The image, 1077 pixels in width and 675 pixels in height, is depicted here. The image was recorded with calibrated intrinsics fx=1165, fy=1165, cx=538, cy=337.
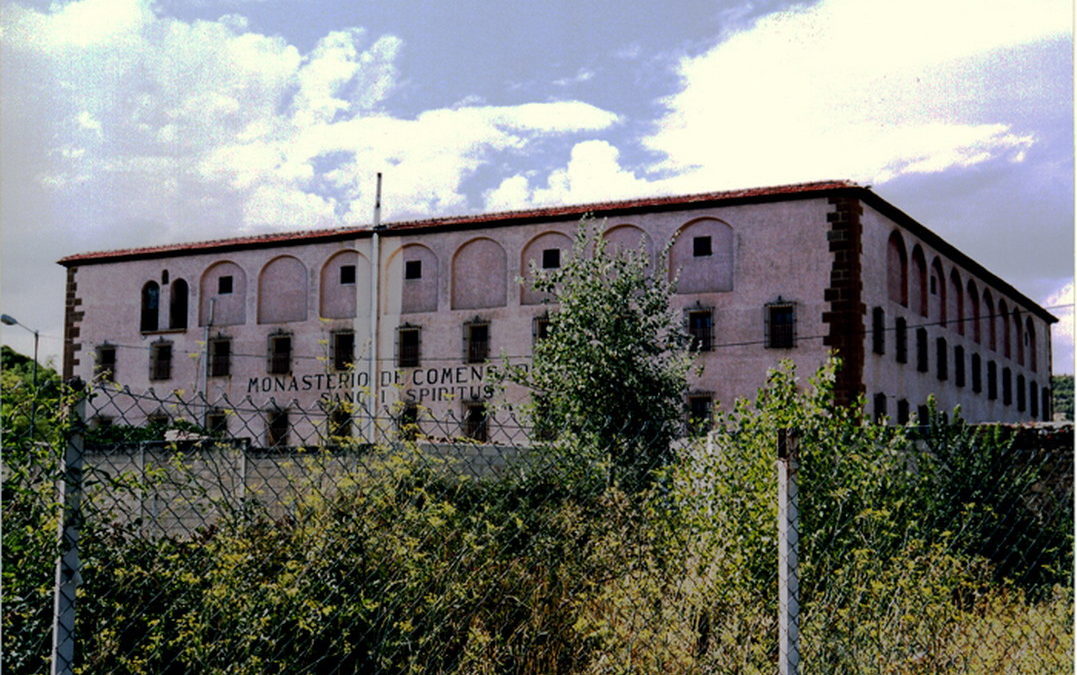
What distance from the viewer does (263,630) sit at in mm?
5293

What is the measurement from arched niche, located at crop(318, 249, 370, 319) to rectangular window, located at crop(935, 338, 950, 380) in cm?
1616

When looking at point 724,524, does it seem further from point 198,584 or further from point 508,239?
point 508,239

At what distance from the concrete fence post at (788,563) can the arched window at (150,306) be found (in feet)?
106

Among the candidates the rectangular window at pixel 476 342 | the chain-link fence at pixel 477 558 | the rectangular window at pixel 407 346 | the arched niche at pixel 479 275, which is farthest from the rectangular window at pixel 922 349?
the chain-link fence at pixel 477 558

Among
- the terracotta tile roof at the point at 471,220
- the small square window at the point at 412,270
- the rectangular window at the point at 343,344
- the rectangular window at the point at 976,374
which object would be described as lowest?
the rectangular window at the point at 976,374

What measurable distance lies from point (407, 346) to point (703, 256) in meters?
8.67

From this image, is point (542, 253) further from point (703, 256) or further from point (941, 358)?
point (941, 358)

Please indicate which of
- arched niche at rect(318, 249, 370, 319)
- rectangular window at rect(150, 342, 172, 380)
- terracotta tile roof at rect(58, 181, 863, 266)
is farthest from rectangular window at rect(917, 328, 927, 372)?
rectangular window at rect(150, 342, 172, 380)

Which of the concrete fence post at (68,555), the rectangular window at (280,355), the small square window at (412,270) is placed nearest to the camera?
the concrete fence post at (68,555)

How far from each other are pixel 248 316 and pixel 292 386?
2.69m

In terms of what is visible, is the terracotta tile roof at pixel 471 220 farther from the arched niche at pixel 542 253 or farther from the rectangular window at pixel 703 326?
the rectangular window at pixel 703 326

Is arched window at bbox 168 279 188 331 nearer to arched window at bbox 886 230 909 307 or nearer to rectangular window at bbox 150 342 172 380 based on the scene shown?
rectangular window at bbox 150 342 172 380

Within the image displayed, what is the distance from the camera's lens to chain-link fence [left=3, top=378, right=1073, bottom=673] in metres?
4.69

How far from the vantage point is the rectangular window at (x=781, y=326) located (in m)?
27.5
